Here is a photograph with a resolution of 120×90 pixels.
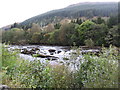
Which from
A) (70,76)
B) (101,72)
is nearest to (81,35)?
(70,76)

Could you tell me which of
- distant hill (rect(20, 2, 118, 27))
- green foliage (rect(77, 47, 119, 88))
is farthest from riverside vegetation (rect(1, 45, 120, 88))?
distant hill (rect(20, 2, 118, 27))

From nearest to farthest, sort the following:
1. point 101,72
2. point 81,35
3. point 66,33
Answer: point 101,72
point 81,35
point 66,33

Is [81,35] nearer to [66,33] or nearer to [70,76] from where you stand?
[66,33]

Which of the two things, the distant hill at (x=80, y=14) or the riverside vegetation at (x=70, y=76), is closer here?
the riverside vegetation at (x=70, y=76)

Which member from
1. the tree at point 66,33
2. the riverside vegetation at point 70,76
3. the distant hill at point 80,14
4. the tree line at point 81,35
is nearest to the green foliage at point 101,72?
the riverside vegetation at point 70,76

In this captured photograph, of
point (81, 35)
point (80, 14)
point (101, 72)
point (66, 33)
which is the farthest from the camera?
point (80, 14)

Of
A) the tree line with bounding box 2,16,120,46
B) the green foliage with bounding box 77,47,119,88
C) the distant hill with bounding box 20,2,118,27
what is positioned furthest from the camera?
the distant hill with bounding box 20,2,118,27

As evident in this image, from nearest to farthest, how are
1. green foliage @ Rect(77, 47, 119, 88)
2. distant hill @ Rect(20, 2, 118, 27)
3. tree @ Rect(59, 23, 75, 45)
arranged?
green foliage @ Rect(77, 47, 119, 88) → tree @ Rect(59, 23, 75, 45) → distant hill @ Rect(20, 2, 118, 27)

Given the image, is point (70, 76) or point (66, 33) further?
point (66, 33)

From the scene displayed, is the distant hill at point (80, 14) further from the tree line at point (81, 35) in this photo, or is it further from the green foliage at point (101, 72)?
the green foliage at point (101, 72)

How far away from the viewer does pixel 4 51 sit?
5.89 meters

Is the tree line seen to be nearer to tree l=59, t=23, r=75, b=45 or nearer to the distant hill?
tree l=59, t=23, r=75, b=45

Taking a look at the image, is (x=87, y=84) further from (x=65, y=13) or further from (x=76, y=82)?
(x=65, y=13)

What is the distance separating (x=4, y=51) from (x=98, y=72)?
3.48 m
